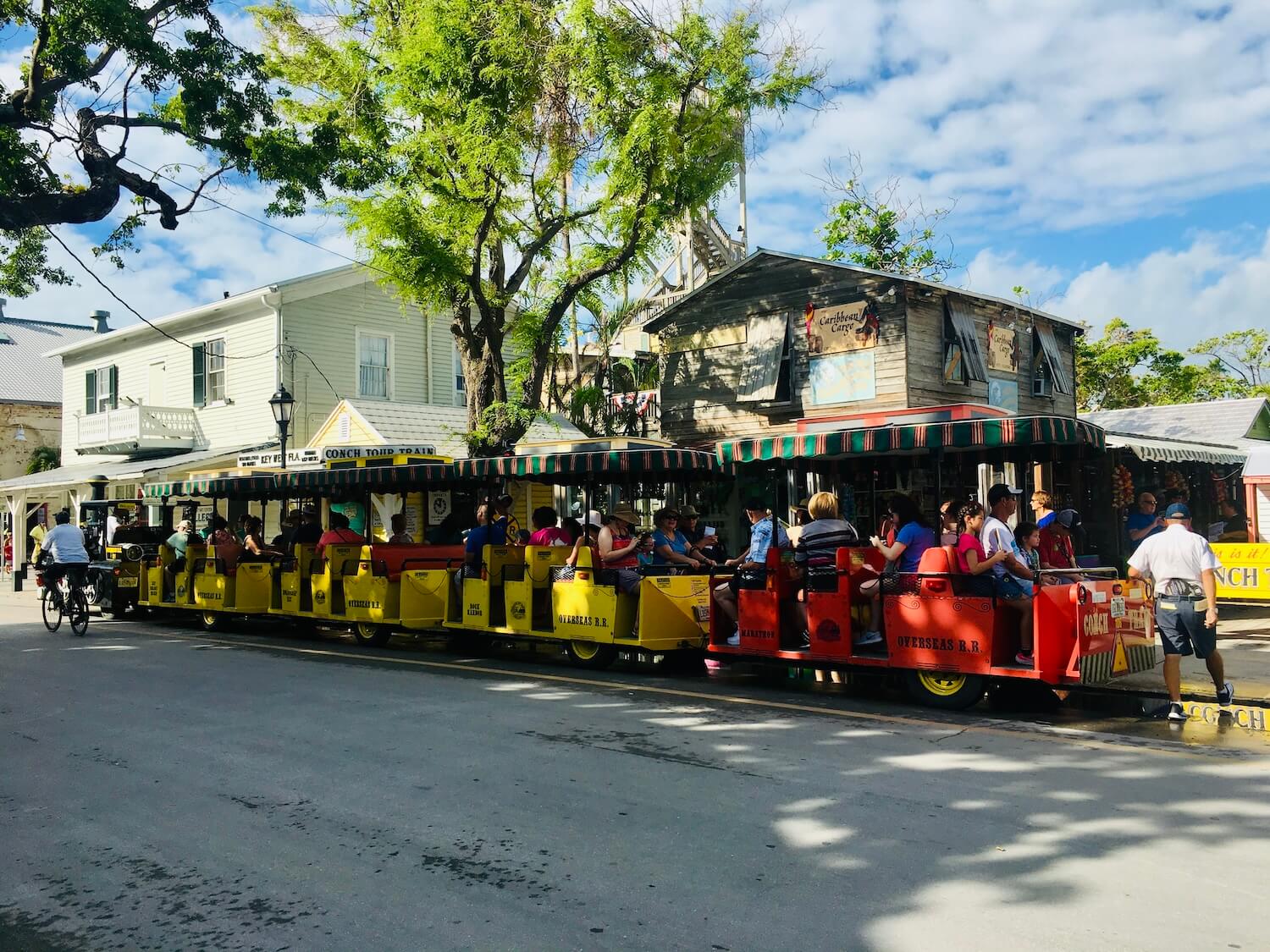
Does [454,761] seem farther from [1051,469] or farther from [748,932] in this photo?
[1051,469]

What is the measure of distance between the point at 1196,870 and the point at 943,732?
305 centimetres

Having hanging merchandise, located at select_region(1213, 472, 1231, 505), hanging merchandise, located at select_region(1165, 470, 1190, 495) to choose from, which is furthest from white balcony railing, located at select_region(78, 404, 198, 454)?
hanging merchandise, located at select_region(1213, 472, 1231, 505)

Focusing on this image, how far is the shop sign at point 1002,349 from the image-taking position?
67.9 ft

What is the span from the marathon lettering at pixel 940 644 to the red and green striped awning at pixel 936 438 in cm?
165

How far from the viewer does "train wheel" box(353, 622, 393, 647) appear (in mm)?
14312

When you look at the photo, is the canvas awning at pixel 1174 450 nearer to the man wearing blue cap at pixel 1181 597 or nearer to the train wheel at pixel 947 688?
the man wearing blue cap at pixel 1181 597

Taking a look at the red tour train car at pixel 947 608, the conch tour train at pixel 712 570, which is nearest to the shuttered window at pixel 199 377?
the conch tour train at pixel 712 570

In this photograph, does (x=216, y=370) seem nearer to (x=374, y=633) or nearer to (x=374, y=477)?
(x=374, y=477)

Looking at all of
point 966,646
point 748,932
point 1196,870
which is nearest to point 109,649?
point 966,646

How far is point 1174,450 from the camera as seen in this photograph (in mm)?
19000

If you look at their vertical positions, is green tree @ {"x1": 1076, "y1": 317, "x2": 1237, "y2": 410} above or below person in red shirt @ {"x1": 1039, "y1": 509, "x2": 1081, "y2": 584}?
above

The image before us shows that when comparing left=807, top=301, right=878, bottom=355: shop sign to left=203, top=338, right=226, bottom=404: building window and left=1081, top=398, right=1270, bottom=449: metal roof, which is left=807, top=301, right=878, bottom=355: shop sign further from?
left=203, top=338, right=226, bottom=404: building window

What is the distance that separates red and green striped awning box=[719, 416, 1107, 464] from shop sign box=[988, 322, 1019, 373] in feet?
38.2

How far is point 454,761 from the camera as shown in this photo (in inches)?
275
